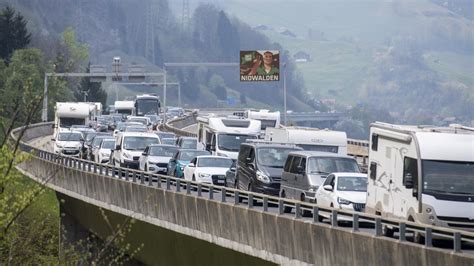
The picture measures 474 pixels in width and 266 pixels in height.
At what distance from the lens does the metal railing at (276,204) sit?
20.3 meters

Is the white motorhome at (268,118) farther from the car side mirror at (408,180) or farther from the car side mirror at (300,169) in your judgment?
the car side mirror at (408,180)

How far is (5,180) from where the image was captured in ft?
57.3

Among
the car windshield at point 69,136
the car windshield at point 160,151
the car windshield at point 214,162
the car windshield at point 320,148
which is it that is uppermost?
the car windshield at point 320,148

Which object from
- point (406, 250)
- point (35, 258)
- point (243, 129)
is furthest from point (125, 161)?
point (406, 250)

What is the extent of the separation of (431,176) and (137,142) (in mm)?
32049

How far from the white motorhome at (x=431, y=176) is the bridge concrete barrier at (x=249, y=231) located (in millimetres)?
1290

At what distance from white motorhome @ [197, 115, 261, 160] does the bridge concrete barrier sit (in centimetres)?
714

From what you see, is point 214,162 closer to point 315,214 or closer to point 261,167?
point 261,167

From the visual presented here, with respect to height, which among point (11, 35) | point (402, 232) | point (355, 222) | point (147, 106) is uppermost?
point (11, 35)

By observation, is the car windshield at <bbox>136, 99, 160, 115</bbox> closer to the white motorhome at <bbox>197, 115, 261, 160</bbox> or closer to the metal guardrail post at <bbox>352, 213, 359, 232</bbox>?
the white motorhome at <bbox>197, 115, 261, 160</bbox>

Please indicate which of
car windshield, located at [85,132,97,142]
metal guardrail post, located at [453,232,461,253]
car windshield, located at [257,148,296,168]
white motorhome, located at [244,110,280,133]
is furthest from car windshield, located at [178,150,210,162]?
metal guardrail post, located at [453,232,461,253]

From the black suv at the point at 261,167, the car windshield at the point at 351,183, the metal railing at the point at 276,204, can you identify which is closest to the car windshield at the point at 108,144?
the metal railing at the point at 276,204

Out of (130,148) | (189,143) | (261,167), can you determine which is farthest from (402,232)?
(189,143)

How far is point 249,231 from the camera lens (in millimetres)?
28578
